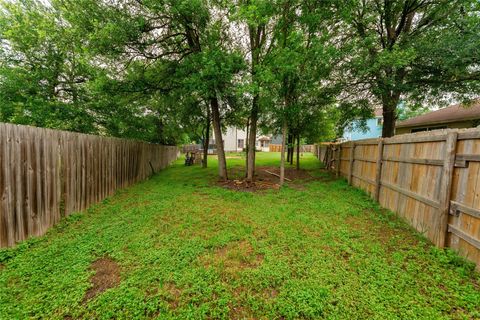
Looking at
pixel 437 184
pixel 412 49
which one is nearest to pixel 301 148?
pixel 412 49

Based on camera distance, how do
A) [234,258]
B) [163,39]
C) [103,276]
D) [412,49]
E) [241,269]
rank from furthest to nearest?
[163,39], [412,49], [234,258], [241,269], [103,276]

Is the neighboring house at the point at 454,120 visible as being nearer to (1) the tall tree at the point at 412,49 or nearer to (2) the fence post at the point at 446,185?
(1) the tall tree at the point at 412,49

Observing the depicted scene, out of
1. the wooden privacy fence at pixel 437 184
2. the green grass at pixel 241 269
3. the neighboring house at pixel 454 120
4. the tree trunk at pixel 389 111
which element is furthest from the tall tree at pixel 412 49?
the green grass at pixel 241 269

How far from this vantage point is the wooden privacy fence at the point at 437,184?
8.54ft

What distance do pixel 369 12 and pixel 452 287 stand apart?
9973 mm

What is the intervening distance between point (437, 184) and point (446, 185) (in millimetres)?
268

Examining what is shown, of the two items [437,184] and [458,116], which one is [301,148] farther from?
[437,184]

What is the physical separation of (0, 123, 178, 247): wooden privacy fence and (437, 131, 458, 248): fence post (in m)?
6.60

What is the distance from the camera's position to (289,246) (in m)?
3.26

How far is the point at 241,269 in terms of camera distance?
8.81 feet

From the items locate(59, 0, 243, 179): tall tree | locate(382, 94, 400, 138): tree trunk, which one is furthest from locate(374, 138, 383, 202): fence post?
locate(59, 0, 243, 179): tall tree

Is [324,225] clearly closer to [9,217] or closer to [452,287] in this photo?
[452,287]

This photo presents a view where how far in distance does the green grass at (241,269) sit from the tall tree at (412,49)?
17.5 feet

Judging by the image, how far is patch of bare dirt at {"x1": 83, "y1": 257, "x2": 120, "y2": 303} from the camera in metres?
2.28
